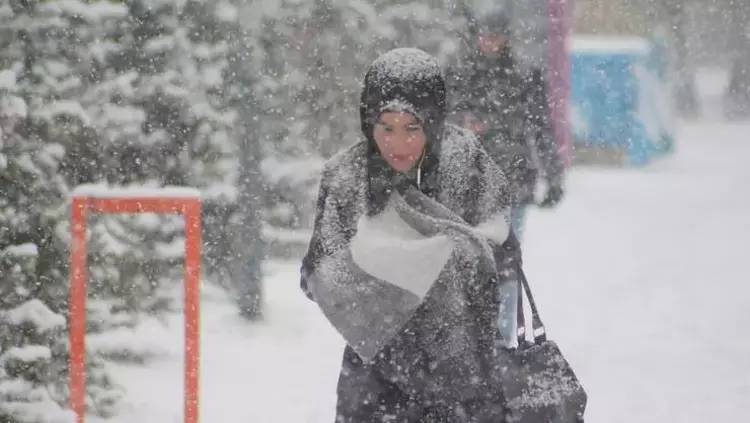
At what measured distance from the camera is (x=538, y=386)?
149 inches

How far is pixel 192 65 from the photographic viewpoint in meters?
8.47

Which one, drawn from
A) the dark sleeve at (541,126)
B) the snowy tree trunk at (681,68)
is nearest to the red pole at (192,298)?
the dark sleeve at (541,126)

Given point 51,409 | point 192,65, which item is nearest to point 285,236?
point 192,65

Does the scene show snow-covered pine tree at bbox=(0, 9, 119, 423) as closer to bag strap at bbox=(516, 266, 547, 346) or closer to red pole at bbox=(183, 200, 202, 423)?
red pole at bbox=(183, 200, 202, 423)

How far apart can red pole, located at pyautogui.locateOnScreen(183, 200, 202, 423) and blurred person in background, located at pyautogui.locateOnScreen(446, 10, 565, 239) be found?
191 cm

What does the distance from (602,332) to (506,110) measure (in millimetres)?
3477

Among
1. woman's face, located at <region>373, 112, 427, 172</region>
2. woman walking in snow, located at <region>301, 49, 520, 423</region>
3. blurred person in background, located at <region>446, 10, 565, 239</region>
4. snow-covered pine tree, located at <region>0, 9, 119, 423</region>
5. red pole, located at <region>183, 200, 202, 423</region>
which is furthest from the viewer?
blurred person in background, located at <region>446, 10, 565, 239</region>

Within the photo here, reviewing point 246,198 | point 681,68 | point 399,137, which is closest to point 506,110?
point 399,137

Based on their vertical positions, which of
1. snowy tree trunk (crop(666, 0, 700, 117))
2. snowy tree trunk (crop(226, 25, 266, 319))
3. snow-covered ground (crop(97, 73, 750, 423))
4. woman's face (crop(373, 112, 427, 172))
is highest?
woman's face (crop(373, 112, 427, 172))

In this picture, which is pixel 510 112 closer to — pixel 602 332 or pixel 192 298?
pixel 192 298

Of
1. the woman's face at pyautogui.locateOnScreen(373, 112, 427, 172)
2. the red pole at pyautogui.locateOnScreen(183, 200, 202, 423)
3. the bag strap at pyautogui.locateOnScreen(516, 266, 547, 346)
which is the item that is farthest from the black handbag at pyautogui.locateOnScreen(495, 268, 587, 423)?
the red pole at pyautogui.locateOnScreen(183, 200, 202, 423)

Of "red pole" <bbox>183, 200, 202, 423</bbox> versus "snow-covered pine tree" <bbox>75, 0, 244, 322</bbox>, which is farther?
"snow-covered pine tree" <bbox>75, 0, 244, 322</bbox>

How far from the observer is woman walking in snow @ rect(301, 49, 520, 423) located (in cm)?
357

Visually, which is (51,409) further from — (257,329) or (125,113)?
(257,329)
